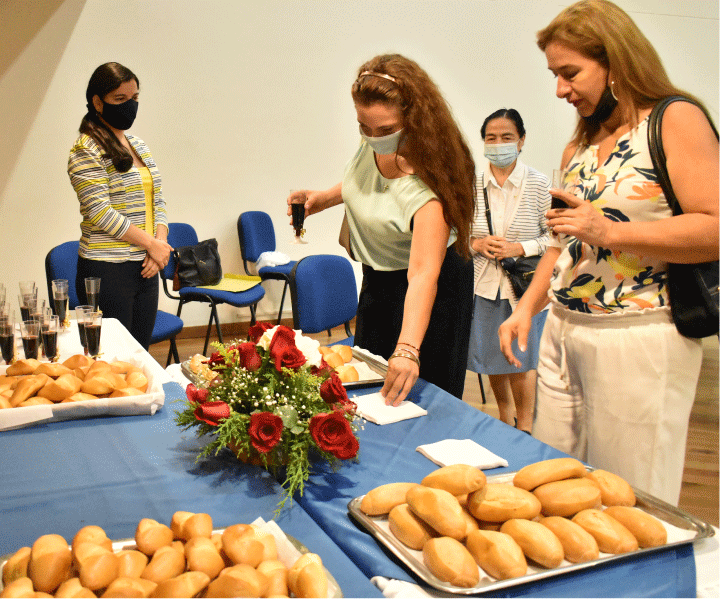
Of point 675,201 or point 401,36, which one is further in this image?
point 401,36

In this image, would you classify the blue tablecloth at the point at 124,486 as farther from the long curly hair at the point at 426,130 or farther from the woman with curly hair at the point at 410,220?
the long curly hair at the point at 426,130

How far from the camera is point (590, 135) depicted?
1.62m

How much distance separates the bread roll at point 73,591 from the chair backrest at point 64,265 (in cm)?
283

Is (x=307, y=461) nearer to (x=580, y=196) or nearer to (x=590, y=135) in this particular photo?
(x=580, y=196)

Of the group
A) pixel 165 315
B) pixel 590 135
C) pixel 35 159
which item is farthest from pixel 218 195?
pixel 590 135

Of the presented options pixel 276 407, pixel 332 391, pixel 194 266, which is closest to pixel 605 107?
pixel 332 391

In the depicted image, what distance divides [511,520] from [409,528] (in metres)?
0.15

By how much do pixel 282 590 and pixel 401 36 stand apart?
6123mm

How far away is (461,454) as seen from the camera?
4.26 ft

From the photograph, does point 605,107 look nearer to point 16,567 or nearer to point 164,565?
point 164,565

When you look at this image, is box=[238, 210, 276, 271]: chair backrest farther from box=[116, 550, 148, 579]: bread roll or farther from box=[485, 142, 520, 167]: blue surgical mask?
box=[116, 550, 148, 579]: bread roll

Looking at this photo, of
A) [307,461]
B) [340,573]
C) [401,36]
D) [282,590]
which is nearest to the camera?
[282,590]

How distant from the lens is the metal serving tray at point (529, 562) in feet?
2.82

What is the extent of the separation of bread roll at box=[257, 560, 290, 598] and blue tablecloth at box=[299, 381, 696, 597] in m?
0.17
